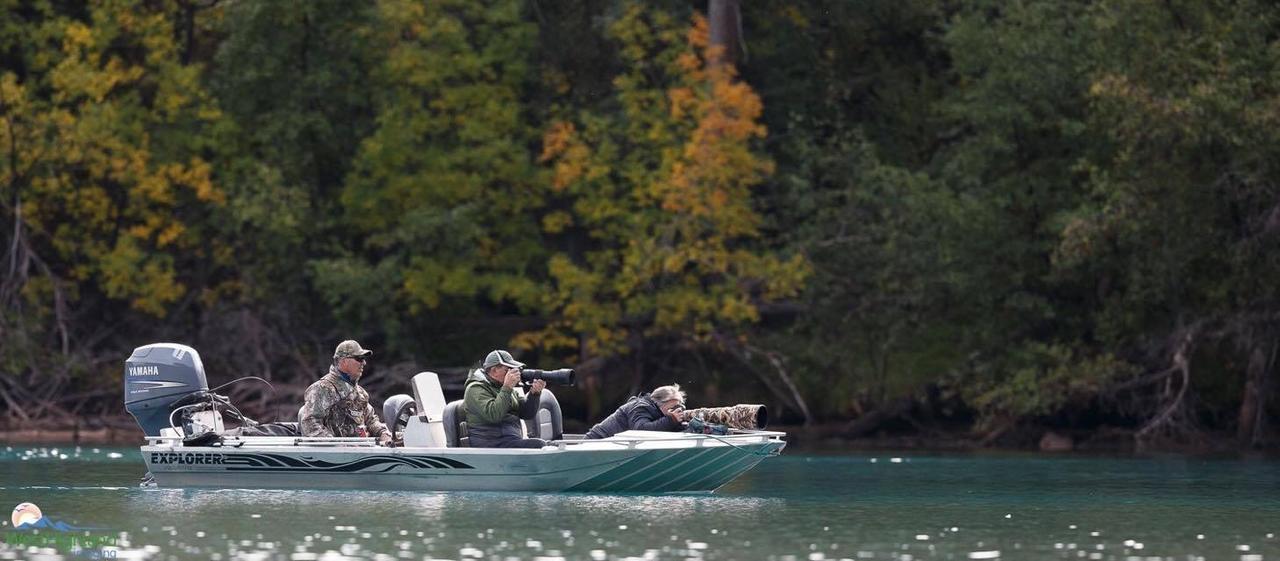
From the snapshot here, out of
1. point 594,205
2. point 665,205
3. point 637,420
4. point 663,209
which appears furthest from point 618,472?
point 594,205

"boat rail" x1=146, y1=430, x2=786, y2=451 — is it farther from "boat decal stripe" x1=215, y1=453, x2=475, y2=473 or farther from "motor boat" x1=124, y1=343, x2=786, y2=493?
"boat decal stripe" x1=215, y1=453, x2=475, y2=473

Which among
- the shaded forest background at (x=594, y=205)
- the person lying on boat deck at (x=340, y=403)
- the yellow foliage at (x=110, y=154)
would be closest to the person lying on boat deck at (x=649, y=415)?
the person lying on boat deck at (x=340, y=403)

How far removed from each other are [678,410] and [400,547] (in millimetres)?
7311

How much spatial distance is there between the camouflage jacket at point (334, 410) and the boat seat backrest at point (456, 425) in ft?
2.96

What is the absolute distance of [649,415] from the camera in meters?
25.7

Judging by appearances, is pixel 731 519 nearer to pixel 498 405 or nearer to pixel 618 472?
pixel 618 472

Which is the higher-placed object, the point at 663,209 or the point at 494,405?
the point at 663,209

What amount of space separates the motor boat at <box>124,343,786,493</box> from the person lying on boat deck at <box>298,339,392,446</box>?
12.0 inches

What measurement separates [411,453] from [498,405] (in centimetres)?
116

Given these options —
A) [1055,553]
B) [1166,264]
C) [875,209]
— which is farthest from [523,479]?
[875,209]

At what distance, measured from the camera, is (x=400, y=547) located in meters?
18.8

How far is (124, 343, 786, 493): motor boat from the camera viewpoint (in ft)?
79.5

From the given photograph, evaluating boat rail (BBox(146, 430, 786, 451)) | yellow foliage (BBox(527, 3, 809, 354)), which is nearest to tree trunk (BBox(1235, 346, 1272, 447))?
yellow foliage (BBox(527, 3, 809, 354))

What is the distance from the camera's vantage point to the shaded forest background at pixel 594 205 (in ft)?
130
